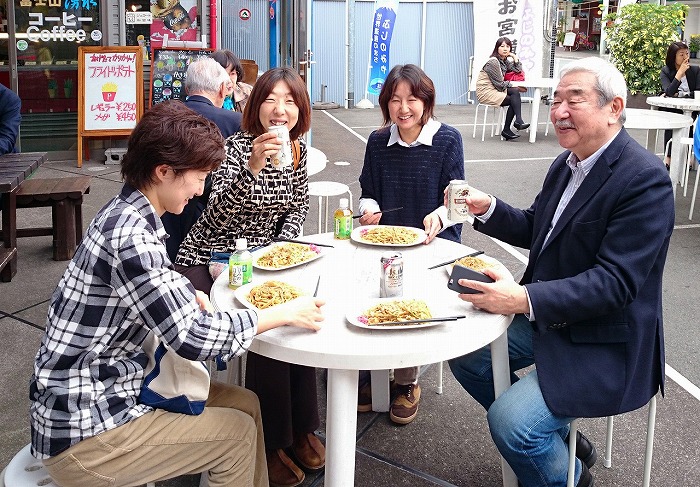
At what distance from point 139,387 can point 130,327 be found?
0.18 m

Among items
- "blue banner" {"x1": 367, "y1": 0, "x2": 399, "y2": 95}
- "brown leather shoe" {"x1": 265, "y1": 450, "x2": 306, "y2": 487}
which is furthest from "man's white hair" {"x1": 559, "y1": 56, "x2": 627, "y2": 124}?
"blue banner" {"x1": 367, "y1": 0, "x2": 399, "y2": 95}

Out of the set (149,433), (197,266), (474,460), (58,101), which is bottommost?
(474,460)

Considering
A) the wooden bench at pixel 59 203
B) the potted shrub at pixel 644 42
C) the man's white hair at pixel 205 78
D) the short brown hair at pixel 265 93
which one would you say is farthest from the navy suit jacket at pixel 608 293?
the potted shrub at pixel 644 42

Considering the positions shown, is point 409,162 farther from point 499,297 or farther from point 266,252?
point 499,297

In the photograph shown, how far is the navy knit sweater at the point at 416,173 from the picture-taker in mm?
3455

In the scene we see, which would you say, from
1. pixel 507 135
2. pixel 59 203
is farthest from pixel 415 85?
pixel 507 135

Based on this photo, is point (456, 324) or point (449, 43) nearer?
point (456, 324)

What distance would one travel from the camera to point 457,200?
8.70ft

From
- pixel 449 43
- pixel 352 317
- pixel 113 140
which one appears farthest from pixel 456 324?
pixel 449 43

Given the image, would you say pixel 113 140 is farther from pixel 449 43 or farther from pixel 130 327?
pixel 449 43

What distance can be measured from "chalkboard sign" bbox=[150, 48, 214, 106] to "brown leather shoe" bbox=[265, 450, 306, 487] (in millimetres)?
6485

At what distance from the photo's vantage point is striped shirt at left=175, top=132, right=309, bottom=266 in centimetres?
311

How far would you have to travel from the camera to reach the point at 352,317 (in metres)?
2.16

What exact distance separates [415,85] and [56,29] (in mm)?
6607
